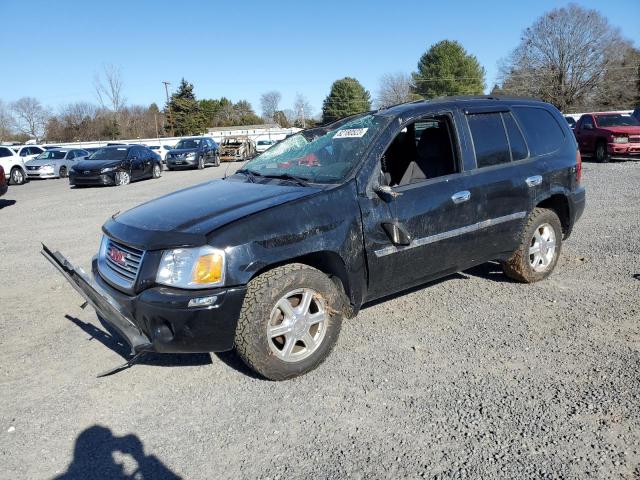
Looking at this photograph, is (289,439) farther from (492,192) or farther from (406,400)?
(492,192)

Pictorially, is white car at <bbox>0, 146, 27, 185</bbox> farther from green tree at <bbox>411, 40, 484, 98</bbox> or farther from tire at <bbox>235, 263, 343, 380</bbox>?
green tree at <bbox>411, 40, 484, 98</bbox>

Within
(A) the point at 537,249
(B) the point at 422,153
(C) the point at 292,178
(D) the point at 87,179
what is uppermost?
(B) the point at 422,153

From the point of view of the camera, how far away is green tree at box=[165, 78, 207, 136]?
7244 centimetres

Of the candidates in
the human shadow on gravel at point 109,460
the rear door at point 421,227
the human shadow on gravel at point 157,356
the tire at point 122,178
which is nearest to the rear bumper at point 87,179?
the tire at point 122,178

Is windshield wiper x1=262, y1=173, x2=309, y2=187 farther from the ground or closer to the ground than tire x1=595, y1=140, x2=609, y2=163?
farther from the ground

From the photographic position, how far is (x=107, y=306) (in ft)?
10.8

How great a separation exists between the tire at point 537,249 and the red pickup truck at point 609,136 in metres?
14.8

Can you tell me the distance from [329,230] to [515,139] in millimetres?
2421

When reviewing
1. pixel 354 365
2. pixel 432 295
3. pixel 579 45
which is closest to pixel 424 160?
pixel 432 295

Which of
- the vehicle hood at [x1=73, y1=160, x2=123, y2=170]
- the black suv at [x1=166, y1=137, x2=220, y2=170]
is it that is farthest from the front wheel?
the black suv at [x1=166, y1=137, x2=220, y2=170]

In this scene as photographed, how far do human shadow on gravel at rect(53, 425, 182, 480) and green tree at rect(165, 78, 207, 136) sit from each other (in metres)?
73.1

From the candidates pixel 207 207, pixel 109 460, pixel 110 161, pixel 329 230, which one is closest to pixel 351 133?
pixel 329 230

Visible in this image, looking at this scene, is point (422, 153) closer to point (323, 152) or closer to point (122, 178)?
point (323, 152)

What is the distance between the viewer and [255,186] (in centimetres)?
405
